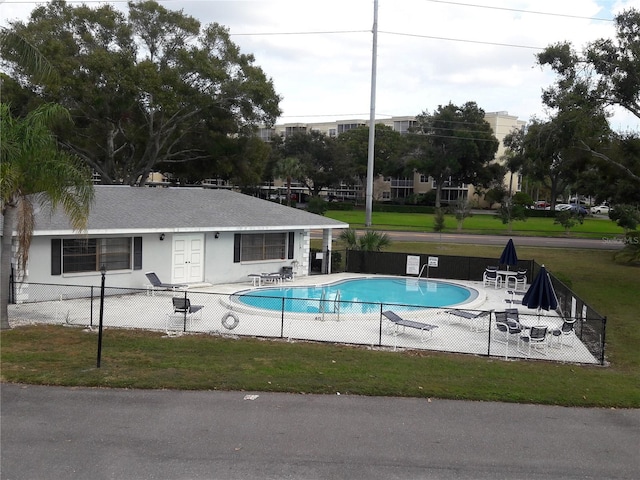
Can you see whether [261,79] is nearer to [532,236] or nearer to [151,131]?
[151,131]

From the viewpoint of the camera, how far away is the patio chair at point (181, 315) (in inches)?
693

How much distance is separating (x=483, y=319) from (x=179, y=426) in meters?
12.8

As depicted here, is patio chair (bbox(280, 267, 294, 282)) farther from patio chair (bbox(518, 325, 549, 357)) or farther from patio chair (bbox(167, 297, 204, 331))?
patio chair (bbox(518, 325, 549, 357))

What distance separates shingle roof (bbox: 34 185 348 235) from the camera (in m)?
22.8

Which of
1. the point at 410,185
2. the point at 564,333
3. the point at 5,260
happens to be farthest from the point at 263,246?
the point at 410,185

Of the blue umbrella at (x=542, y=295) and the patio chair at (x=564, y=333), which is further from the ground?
the blue umbrella at (x=542, y=295)

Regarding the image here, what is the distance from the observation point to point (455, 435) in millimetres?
9992

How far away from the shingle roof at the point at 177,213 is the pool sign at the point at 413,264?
376 cm

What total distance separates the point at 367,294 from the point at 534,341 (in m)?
11.2

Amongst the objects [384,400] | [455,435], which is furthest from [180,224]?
[455,435]

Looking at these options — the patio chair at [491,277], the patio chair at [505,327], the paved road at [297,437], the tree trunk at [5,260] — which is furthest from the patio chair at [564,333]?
the tree trunk at [5,260]

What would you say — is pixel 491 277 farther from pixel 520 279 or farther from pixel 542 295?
pixel 542 295

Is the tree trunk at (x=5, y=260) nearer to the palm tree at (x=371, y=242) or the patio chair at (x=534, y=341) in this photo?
the patio chair at (x=534, y=341)

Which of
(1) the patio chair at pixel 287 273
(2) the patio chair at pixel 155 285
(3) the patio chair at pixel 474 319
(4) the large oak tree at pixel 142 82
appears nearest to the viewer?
(3) the patio chair at pixel 474 319
